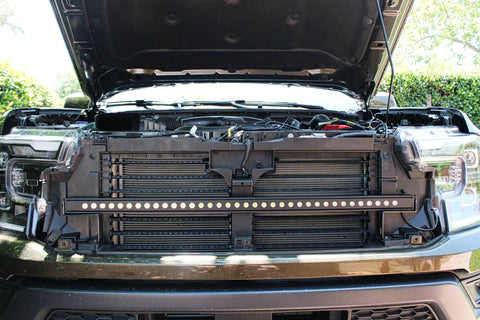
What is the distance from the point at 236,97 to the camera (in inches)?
124

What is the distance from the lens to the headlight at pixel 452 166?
5.73 ft

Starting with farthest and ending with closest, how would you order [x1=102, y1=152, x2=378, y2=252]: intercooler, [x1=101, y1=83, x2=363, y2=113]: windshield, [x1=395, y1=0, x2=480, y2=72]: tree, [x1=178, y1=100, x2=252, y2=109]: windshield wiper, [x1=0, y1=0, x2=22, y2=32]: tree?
[x1=0, y1=0, x2=22, y2=32]: tree → [x1=395, y1=0, x2=480, y2=72]: tree → [x1=101, y1=83, x2=363, y2=113]: windshield → [x1=178, y1=100, x2=252, y2=109]: windshield wiper → [x1=102, y1=152, x2=378, y2=252]: intercooler

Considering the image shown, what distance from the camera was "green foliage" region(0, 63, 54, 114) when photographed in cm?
644

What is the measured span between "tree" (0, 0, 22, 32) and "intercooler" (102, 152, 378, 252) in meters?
35.2

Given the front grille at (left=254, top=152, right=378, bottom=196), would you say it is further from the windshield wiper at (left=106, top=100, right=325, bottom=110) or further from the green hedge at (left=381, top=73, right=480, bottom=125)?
the green hedge at (left=381, top=73, right=480, bottom=125)

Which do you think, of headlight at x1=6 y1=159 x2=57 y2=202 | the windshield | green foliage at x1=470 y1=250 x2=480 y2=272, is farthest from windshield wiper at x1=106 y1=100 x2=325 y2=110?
green foliage at x1=470 y1=250 x2=480 y2=272

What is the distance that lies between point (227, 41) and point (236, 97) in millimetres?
540

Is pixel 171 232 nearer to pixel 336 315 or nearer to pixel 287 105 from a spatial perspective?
pixel 336 315

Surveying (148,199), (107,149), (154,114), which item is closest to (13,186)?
(107,149)

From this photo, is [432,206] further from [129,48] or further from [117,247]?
[129,48]

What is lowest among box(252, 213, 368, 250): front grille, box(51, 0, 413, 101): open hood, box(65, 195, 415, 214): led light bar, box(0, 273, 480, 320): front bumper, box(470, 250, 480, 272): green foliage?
box(0, 273, 480, 320): front bumper

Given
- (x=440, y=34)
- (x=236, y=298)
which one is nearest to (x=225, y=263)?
(x=236, y=298)

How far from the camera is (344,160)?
1857mm

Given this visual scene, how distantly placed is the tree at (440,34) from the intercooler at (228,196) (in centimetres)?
1907
